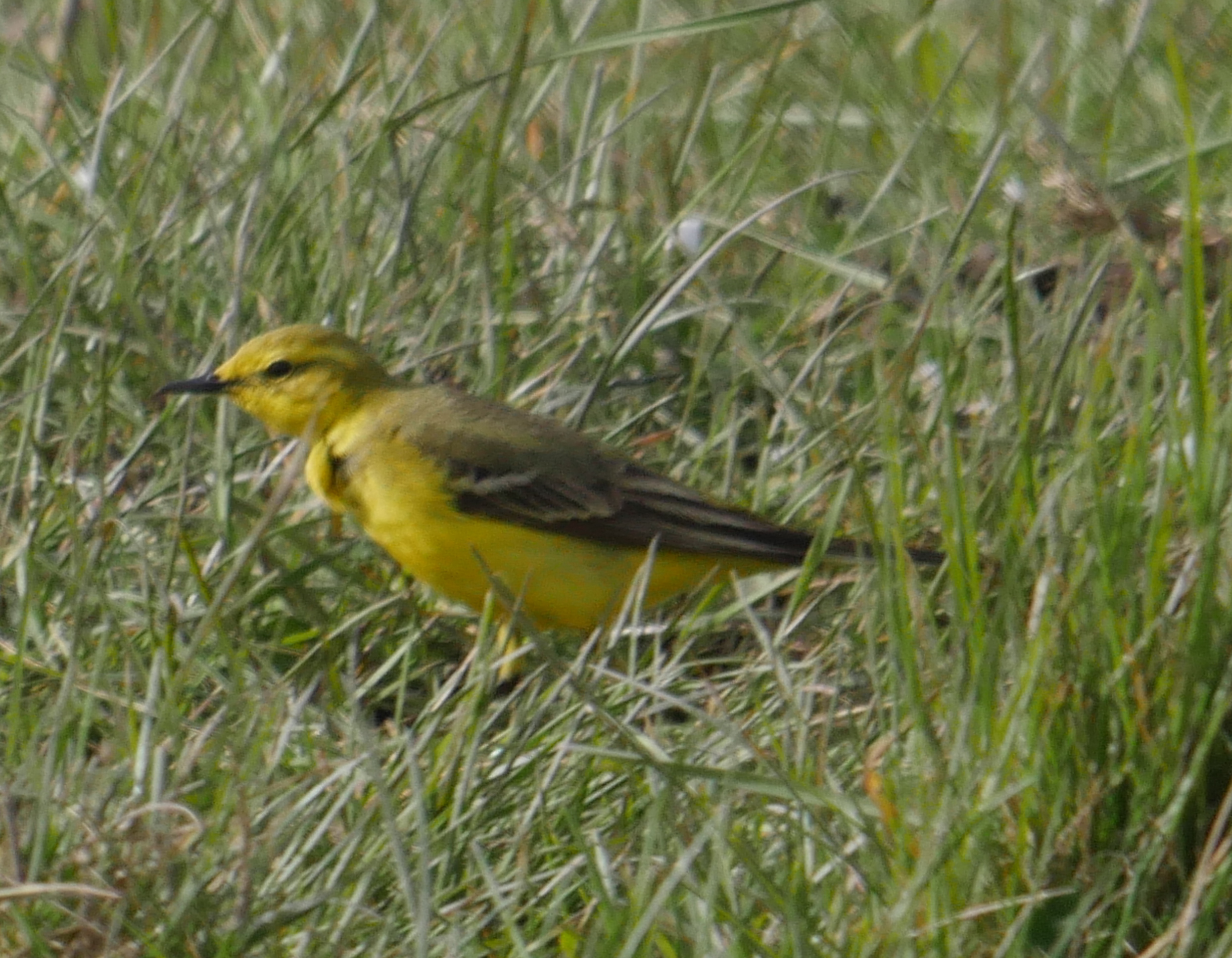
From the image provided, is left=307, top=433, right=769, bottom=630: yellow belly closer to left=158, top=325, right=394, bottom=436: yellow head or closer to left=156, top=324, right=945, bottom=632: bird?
left=156, top=324, right=945, bottom=632: bird

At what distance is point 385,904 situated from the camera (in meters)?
3.31

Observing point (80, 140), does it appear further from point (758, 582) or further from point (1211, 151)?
point (1211, 151)

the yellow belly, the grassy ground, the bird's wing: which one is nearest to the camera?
the grassy ground

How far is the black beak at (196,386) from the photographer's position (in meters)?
4.66

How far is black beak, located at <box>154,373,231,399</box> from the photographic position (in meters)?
4.66

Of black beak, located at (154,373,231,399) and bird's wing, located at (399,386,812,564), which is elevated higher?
black beak, located at (154,373,231,399)

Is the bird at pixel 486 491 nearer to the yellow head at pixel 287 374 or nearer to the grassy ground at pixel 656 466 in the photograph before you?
the yellow head at pixel 287 374

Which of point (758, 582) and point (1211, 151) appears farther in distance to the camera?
point (1211, 151)

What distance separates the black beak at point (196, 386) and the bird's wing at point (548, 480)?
0.45 m

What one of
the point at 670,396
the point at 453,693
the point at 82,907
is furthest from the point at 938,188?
the point at 82,907

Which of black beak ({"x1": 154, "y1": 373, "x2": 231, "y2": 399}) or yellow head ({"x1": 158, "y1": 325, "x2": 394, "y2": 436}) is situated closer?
black beak ({"x1": 154, "y1": 373, "x2": 231, "y2": 399})

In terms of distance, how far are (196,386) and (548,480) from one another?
0.81 m

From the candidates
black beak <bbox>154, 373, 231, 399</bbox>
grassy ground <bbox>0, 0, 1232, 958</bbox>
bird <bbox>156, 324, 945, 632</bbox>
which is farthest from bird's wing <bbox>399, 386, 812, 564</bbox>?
black beak <bbox>154, 373, 231, 399</bbox>

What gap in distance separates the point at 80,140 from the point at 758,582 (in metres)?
1.99
